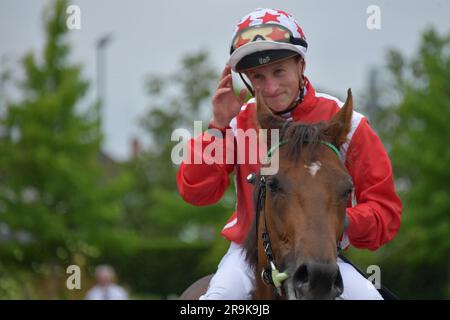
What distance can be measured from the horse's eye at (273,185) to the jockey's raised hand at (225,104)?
83 cm

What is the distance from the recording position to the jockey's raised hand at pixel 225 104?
4.77 meters

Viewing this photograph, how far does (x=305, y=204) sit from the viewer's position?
3893 millimetres

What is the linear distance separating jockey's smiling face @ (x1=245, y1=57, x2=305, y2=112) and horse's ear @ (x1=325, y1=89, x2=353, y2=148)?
1.86 ft

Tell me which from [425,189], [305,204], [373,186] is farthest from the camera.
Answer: [425,189]

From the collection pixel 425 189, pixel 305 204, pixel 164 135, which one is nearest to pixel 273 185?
pixel 305 204

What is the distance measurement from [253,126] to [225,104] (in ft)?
0.85

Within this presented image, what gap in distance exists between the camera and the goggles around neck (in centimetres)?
468

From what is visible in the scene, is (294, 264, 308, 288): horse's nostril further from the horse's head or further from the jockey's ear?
the jockey's ear

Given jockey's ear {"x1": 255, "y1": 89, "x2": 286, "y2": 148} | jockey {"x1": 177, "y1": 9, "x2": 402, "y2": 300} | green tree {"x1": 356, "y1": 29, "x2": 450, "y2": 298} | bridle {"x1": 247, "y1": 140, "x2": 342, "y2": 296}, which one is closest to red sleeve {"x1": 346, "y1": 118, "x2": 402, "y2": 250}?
jockey {"x1": 177, "y1": 9, "x2": 402, "y2": 300}

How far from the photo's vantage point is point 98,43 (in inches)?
1117

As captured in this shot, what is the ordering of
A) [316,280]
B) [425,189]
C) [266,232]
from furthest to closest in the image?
1. [425,189]
2. [266,232]
3. [316,280]

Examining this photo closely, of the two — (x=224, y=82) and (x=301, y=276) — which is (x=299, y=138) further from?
(x=224, y=82)

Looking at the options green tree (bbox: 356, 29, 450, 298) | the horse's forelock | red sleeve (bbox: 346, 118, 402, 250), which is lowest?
green tree (bbox: 356, 29, 450, 298)
